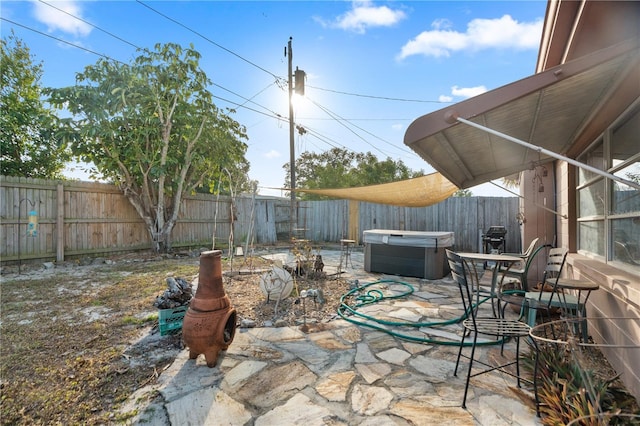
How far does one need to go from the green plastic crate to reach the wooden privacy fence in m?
2.30

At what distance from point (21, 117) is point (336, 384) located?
409 inches

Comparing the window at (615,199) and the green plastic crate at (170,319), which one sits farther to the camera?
the green plastic crate at (170,319)

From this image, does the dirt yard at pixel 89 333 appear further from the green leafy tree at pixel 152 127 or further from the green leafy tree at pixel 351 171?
the green leafy tree at pixel 351 171

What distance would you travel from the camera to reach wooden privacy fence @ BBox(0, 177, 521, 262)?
18.2 feet

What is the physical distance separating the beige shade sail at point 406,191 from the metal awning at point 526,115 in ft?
5.71

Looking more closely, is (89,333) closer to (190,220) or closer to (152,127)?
(152,127)

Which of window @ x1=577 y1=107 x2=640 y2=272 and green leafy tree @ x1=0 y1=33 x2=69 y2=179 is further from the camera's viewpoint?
green leafy tree @ x1=0 y1=33 x2=69 y2=179

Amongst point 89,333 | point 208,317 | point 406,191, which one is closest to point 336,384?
point 208,317

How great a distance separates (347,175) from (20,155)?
38.5 feet

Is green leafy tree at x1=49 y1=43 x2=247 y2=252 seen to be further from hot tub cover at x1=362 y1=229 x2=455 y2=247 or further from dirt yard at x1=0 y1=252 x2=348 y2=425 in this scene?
hot tub cover at x1=362 y1=229 x2=455 y2=247

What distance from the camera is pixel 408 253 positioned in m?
5.13

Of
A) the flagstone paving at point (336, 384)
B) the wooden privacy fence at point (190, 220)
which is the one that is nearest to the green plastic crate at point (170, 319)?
the flagstone paving at point (336, 384)

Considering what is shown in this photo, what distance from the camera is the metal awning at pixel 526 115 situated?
1372 millimetres

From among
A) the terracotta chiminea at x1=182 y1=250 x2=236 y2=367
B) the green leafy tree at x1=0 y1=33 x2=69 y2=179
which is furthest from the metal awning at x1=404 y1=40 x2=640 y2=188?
the green leafy tree at x1=0 y1=33 x2=69 y2=179
